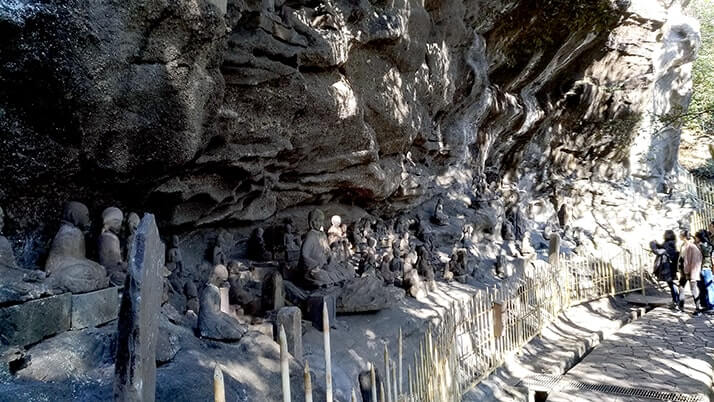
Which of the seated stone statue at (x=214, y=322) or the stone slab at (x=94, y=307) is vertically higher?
the stone slab at (x=94, y=307)

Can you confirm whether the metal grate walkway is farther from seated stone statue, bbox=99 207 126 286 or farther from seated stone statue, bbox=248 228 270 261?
seated stone statue, bbox=99 207 126 286

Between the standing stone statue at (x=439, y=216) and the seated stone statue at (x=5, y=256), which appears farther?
the standing stone statue at (x=439, y=216)

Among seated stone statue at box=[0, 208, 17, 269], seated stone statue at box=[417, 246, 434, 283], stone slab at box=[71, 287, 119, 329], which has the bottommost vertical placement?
seated stone statue at box=[417, 246, 434, 283]

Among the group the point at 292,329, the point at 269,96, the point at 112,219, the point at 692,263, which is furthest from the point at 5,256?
the point at 692,263

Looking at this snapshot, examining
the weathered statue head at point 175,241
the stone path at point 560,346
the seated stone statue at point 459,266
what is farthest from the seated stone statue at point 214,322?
the seated stone statue at point 459,266

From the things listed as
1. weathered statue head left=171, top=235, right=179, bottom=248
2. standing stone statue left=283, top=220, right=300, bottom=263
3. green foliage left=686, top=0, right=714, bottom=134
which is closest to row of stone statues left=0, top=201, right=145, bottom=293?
weathered statue head left=171, top=235, right=179, bottom=248

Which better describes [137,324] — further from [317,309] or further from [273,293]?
[317,309]

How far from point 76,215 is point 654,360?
7147 millimetres

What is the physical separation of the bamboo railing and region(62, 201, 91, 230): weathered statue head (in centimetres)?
310

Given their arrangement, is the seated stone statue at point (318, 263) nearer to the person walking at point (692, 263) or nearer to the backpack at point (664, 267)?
the person walking at point (692, 263)

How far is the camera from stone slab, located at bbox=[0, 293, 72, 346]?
3.39 meters

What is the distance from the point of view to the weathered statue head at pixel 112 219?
4883mm

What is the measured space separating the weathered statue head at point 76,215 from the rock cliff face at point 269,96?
34cm

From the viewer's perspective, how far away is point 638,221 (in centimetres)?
1836
